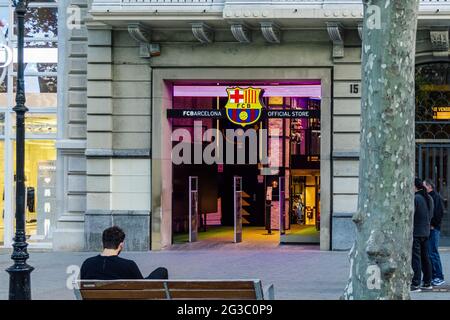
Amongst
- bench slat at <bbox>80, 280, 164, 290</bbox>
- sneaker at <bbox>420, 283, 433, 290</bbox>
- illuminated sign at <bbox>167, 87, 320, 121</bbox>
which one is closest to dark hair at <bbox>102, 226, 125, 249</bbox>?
bench slat at <bbox>80, 280, 164, 290</bbox>

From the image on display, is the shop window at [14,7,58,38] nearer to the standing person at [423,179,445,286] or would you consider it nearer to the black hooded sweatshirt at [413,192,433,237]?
the standing person at [423,179,445,286]

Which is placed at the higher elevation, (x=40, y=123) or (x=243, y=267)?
(x=40, y=123)

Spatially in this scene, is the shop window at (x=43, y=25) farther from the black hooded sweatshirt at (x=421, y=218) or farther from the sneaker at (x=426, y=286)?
the sneaker at (x=426, y=286)

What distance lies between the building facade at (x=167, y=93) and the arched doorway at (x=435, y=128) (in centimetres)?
2

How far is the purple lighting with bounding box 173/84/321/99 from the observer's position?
68.5ft

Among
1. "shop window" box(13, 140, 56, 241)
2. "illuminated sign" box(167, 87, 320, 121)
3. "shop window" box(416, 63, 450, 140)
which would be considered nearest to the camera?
"shop window" box(416, 63, 450, 140)

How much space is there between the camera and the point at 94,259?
9203 millimetres

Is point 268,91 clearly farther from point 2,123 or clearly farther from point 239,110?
point 2,123

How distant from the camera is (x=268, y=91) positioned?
2109 cm

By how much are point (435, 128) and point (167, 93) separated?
6.51 m

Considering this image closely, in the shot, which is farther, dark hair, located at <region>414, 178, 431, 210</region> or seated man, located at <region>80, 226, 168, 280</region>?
dark hair, located at <region>414, 178, 431, 210</region>

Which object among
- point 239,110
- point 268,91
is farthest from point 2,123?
point 268,91

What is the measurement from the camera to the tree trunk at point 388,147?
28.2 feet

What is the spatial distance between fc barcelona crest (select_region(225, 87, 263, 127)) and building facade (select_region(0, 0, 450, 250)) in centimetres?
7
